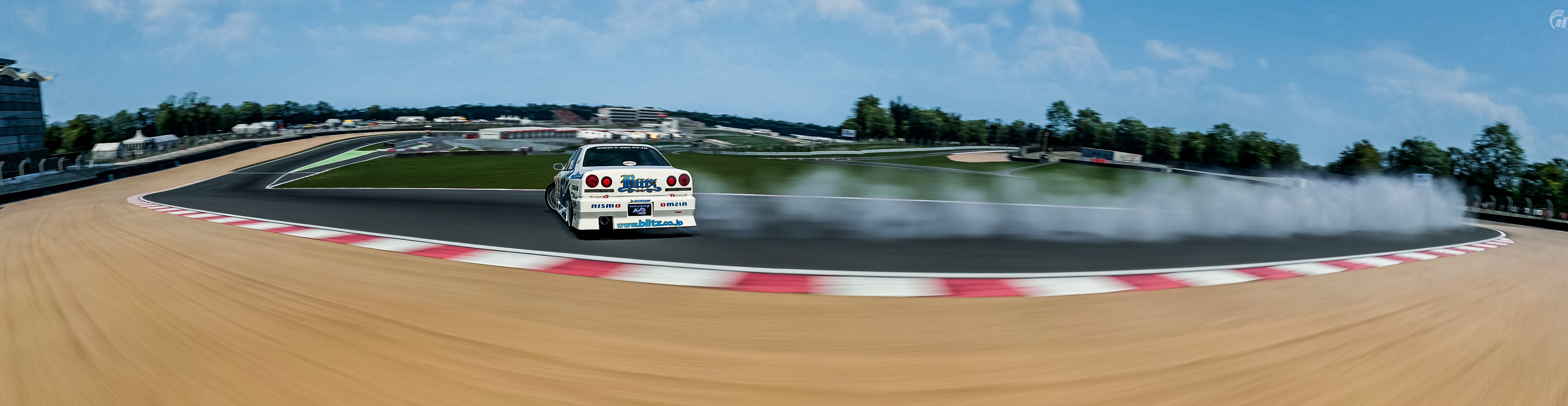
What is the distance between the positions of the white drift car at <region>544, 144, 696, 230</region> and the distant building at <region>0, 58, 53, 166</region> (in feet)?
270

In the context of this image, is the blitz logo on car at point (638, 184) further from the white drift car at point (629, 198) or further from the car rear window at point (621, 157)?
the car rear window at point (621, 157)

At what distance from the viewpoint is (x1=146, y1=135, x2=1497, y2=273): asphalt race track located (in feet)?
22.6

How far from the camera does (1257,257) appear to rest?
795 cm

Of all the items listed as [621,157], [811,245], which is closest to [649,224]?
[621,157]

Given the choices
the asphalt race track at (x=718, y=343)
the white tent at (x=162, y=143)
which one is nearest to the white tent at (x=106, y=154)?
the white tent at (x=162, y=143)

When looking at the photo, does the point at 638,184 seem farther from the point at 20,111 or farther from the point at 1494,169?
the point at 1494,169

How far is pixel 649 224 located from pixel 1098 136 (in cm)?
13988

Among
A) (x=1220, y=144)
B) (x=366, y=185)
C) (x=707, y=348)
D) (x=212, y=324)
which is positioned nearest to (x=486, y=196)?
(x=366, y=185)

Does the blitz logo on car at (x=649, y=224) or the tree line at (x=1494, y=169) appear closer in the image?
the blitz logo on car at (x=649, y=224)

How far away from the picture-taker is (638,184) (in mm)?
8539

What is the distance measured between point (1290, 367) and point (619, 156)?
25.5ft

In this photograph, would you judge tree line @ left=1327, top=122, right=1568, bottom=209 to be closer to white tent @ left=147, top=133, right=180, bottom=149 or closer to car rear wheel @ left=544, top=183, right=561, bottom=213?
car rear wheel @ left=544, top=183, right=561, bottom=213

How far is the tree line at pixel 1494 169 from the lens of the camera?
7825cm

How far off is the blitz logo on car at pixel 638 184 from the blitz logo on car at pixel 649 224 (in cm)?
37
